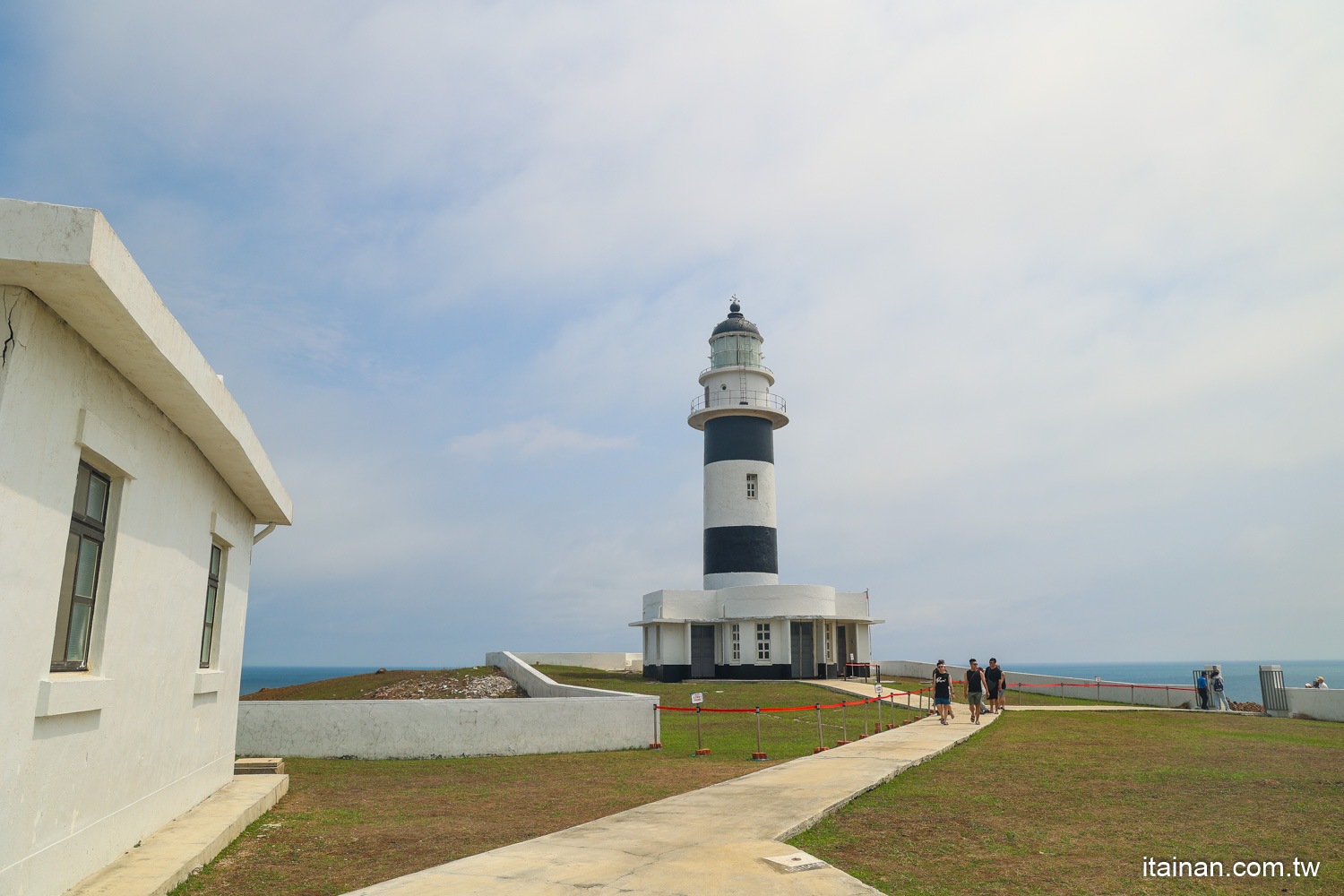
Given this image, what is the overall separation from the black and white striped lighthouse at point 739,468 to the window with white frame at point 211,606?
27.7m

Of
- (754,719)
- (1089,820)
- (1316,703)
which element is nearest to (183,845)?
(1089,820)

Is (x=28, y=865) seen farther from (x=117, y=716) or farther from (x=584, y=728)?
(x=584, y=728)

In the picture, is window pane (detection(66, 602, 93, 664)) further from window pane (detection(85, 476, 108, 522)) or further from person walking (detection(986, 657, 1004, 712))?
person walking (detection(986, 657, 1004, 712))

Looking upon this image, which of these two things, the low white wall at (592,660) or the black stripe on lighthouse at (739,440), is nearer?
the black stripe on lighthouse at (739,440)

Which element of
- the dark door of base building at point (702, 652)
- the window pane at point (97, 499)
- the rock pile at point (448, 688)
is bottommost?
the rock pile at point (448, 688)

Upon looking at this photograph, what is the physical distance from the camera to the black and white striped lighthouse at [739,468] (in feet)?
120

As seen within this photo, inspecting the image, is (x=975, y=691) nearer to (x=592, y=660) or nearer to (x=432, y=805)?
(x=432, y=805)

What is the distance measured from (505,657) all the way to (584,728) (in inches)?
657

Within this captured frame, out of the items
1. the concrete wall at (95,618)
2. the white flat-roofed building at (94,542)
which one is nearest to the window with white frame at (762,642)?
the concrete wall at (95,618)

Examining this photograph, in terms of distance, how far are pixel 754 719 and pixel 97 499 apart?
17305 millimetres

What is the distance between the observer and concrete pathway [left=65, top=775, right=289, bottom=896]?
5812 millimetres

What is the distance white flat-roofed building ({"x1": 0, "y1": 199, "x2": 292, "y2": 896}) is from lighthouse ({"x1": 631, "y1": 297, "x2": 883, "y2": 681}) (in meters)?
27.3

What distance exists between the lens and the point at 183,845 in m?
7.05

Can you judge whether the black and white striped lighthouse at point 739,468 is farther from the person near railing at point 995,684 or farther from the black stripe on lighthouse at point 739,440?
the person near railing at point 995,684
